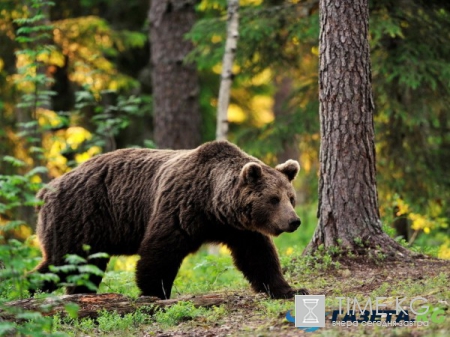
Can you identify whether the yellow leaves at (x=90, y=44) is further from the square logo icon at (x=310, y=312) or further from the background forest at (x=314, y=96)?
the square logo icon at (x=310, y=312)

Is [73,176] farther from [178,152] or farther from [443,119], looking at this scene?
[443,119]

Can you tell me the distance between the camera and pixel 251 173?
757cm

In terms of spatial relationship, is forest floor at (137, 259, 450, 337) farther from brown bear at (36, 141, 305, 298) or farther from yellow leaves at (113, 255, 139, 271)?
yellow leaves at (113, 255, 139, 271)

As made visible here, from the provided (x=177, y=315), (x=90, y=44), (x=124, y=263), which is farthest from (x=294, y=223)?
(x=90, y=44)

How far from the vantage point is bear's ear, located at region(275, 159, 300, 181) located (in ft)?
25.8

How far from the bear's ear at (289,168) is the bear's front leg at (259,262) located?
76cm

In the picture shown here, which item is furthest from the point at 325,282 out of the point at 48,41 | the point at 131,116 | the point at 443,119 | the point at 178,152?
the point at 131,116

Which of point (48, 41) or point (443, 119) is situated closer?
point (443, 119)

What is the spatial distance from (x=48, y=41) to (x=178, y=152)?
9276 mm

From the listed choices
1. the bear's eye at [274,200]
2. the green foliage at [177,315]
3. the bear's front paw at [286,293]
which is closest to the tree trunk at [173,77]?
the bear's eye at [274,200]

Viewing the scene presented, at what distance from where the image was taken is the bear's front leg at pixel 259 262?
760 cm

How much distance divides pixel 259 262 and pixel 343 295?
43.1 inches

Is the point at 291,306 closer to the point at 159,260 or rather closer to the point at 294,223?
the point at 294,223

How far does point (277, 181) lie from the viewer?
769cm
